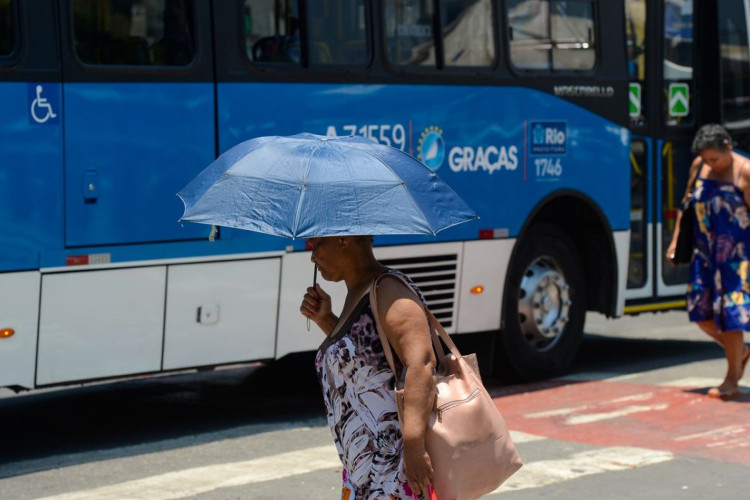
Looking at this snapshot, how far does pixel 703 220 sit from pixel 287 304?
2984mm

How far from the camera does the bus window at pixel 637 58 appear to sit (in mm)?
11352

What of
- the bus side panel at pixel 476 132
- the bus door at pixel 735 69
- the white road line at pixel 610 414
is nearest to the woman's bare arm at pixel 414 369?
the bus side panel at pixel 476 132

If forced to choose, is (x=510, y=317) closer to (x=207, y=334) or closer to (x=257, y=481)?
(x=207, y=334)

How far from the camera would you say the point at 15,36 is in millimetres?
7641

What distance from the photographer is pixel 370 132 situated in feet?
30.3

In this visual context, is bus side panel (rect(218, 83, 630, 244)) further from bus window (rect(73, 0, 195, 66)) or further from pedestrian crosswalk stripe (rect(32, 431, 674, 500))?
pedestrian crosswalk stripe (rect(32, 431, 674, 500))

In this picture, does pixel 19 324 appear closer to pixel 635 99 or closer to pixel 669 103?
pixel 635 99

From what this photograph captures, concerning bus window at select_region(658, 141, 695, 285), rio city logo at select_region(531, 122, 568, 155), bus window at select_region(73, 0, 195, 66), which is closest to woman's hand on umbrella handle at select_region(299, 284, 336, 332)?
bus window at select_region(73, 0, 195, 66)

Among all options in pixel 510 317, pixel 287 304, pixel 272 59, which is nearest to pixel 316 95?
pixel 272 59

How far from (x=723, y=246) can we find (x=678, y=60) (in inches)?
106

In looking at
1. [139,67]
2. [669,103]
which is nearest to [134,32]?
[139,67]

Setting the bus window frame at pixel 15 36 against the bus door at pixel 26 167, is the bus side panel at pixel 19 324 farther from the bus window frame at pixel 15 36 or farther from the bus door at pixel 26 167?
the bus window frame at pixel 15 36

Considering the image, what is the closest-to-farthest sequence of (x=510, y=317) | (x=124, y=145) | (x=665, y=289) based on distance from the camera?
(x=124, y=145)
(x=510, y=317)
(x=665, y=289)

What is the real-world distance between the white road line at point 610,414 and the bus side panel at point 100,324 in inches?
106
